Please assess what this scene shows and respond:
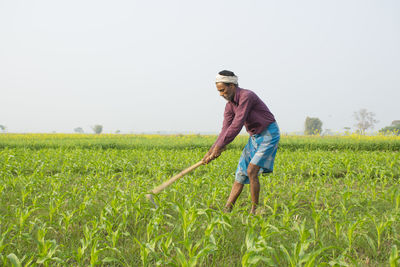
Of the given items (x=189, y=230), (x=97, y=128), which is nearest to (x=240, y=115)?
(x=189, y=230)

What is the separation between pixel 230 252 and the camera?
8.25ft

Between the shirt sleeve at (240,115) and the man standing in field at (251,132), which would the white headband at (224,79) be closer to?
the man standing in field at (251,132)

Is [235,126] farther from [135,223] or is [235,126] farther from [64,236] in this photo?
[64,236]

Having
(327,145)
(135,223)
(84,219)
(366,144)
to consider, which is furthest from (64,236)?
(366,144)

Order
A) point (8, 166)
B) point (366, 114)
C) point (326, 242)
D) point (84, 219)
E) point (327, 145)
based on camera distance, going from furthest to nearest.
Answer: point (366, 114), point (327, 145), point (8, 166), point (84, 219), point (326, 242)

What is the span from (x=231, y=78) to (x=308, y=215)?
2.15 meters

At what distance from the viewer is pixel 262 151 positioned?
3545mm

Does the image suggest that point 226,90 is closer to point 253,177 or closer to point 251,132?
point 251,132

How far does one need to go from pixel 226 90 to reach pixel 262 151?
0.95 m

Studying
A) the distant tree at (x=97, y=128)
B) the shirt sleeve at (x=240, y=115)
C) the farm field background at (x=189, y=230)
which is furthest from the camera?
the distant tree at (x=97, y=128)

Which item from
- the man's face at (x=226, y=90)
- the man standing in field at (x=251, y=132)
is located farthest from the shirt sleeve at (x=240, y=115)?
the man's face at (x=226, y=90)

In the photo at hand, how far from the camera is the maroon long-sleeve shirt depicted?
3.47m

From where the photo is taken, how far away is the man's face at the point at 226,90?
350 cm

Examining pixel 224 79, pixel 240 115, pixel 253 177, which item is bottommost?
pixel 253 177
